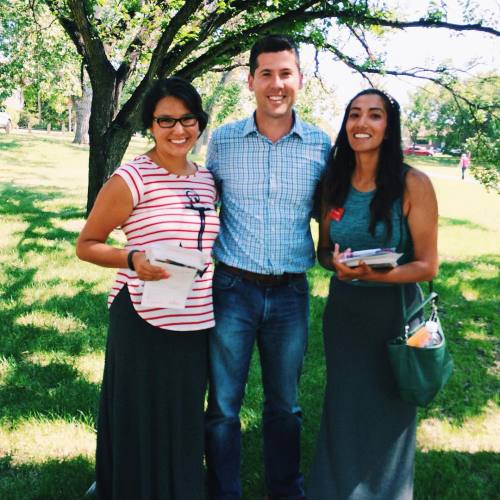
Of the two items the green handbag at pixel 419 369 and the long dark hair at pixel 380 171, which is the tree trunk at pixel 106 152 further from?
the green handbag at pixel 419 369

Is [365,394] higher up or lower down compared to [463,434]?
higher up

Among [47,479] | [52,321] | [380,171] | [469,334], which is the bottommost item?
[47,479]

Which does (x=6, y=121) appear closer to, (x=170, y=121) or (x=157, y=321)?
(x=170, y=121)

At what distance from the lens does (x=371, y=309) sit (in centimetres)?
273

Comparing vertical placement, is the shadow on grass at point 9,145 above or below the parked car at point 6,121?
below

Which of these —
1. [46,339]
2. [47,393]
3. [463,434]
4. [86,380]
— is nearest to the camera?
[463,434]

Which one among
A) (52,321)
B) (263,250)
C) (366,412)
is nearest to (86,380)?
(52,321)

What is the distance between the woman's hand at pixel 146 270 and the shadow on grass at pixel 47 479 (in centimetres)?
162

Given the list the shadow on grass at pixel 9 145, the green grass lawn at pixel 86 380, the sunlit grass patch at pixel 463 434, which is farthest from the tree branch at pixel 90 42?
the shadow on grass at pixel 9 145

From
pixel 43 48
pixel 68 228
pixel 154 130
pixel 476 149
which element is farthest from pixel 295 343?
pixel 43 48

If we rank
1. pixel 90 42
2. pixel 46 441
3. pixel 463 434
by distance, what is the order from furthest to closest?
pixel 90 42, pixel 463 434, pixel 46 441

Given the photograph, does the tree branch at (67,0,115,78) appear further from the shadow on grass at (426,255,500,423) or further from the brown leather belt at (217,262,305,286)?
the shadow on grass at (426,255,500,423)

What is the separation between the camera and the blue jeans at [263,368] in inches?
113

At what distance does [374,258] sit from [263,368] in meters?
1.04
